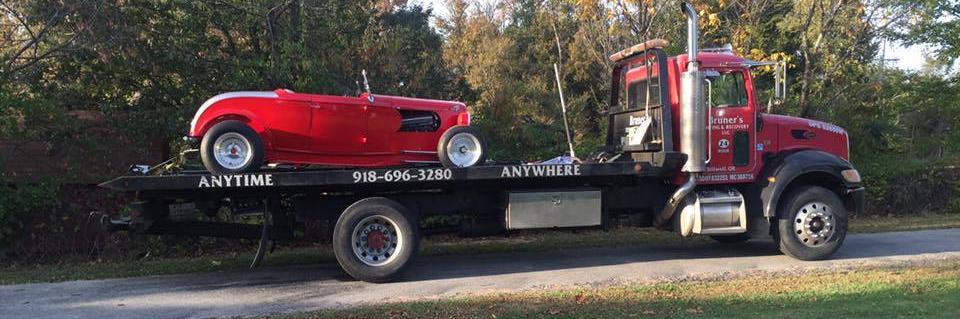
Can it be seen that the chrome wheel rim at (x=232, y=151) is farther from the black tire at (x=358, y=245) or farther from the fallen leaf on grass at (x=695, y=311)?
the fallen leaf on grass at (x=695, y=311)

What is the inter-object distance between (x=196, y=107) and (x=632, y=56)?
7336mm

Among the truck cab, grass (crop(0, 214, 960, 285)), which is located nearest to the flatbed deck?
the truck cab

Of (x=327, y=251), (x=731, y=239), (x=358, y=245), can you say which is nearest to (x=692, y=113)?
(x=731, y=239)

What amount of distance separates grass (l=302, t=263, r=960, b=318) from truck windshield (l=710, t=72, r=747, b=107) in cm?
243

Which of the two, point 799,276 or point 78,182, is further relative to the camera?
point 78,182

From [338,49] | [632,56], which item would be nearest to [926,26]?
[632,56]

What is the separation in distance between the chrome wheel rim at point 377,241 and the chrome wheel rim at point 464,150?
1.04 meters

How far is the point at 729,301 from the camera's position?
679cm

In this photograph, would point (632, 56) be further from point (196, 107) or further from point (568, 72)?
point (568, 72)

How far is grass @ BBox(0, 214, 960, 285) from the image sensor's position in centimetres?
953

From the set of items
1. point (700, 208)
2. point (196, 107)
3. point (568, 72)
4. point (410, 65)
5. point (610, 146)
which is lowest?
point (700, 208)

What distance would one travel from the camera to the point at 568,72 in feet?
86.3

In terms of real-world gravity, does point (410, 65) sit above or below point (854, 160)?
above

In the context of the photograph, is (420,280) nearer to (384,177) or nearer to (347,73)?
(384,177)
